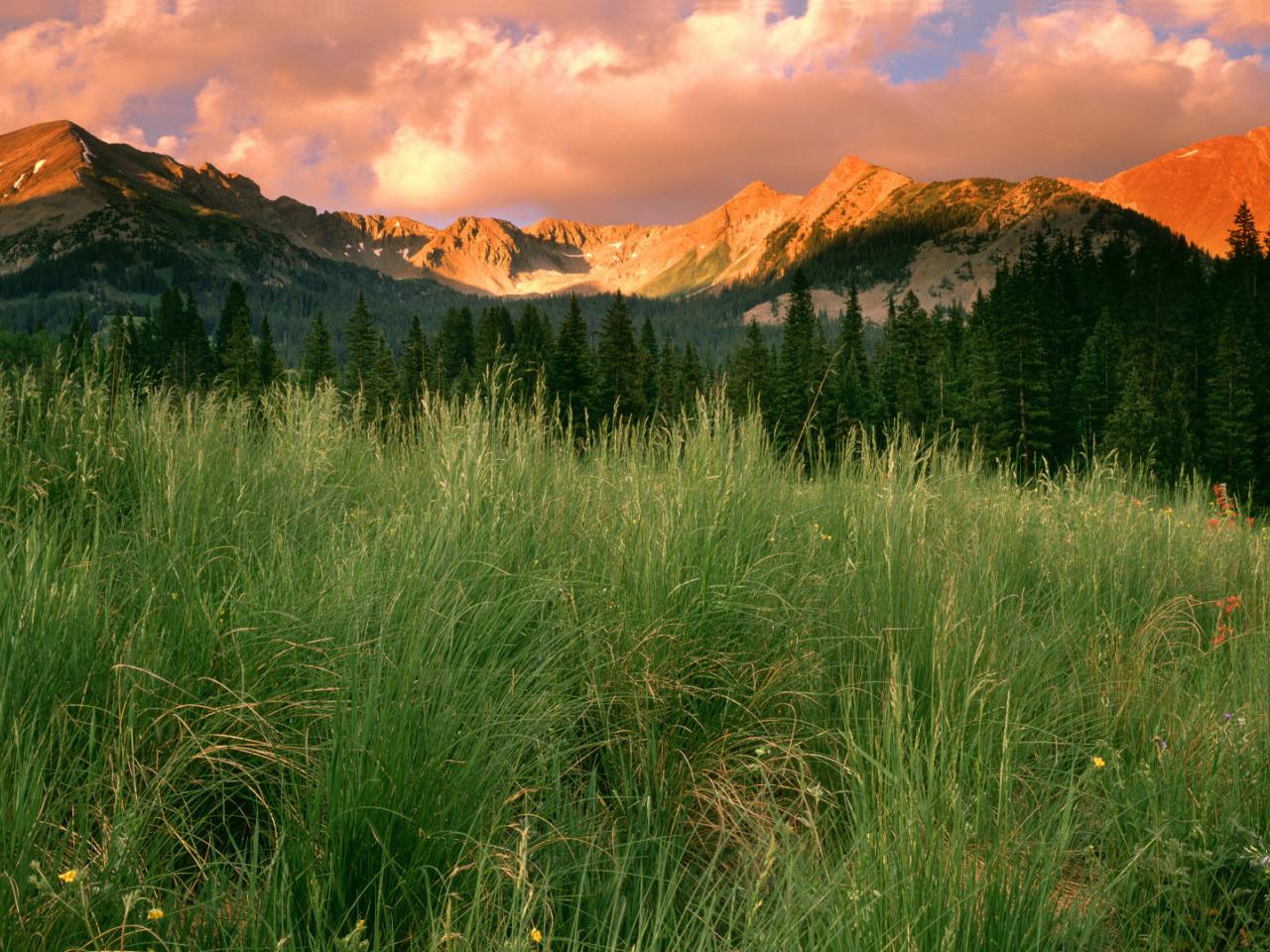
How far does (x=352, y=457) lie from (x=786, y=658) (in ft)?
13.9

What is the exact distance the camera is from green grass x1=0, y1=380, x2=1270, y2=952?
1.79 m

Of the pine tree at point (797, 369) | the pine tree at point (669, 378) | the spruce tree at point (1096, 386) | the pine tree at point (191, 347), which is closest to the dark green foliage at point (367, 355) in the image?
the pine tree at point (191, 347)

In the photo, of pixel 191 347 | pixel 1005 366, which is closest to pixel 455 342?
pixel 191 347

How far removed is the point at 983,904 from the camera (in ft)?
5.68

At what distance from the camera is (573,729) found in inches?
108

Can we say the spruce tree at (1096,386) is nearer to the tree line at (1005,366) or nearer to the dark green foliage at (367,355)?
the tree line at (1005,366)

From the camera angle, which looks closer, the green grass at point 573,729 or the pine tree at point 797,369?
the green grass at point 573,729

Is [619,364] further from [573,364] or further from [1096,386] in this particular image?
[1096,386]

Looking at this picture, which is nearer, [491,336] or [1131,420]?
[1131,420]

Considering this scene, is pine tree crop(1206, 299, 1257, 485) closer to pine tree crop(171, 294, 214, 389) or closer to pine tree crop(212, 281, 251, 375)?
pine tree crop(212, 281, 251, 375)

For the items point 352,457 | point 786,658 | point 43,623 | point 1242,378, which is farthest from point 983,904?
point 1242,378

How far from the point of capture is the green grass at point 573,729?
1.79 meters

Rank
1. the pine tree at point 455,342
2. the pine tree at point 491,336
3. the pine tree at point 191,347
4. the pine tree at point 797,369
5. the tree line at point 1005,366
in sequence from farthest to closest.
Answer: the pine tree at point 191,347 → the pine tree at point 455,342 → the pine tree at point 491,336 → the pine tree at point 797,369 → the tree line at point 1005,366

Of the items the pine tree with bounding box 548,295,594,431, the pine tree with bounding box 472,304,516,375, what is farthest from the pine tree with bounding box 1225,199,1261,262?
the pine tree with bounding box 472,304,516,375
